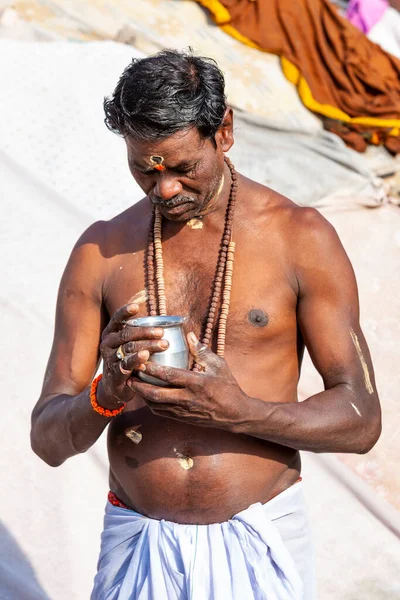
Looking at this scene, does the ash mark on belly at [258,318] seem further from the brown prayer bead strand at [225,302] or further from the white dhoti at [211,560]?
the white dhoti at [211,560]

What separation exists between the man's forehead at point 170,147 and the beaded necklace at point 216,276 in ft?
0.81

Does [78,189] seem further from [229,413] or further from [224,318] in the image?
[229,413]

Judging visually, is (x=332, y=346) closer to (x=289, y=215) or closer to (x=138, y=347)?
(x=289, y=215)

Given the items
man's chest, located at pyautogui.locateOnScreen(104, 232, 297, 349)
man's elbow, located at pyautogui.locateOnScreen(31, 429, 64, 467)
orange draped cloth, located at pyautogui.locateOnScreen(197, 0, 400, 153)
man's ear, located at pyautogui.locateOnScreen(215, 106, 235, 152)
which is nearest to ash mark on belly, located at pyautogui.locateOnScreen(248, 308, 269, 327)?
man's chest, located at pyautogui.locateOnScreen(104, 232, 297, 349)

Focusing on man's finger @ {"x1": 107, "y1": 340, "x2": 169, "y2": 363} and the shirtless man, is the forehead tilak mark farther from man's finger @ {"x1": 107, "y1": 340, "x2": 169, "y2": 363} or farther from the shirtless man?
man's finger @ {"x1": 107, "y1": 340, "x2": 169, "y2": 363}

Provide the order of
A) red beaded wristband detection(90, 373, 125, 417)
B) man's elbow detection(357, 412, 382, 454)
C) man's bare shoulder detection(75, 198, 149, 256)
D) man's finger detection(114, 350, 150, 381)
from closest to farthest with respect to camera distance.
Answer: man's finger detection(114, 350, 150, 381)
red beaded wristband detection(90, 373, 125, 417)
man's elbow detection(357, 412, 382, 454)
man's bare shoulder detection(75, 198, 149, 256)

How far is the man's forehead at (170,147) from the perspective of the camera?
2.44 metres

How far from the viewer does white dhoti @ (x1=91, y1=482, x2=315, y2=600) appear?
8.00 feet

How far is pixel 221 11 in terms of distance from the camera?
7.61 metres

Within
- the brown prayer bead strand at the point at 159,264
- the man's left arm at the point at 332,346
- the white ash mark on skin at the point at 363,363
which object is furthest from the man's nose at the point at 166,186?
the white ash mark on skin at the point at 363,363

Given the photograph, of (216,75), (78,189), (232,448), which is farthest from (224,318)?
(78,189)

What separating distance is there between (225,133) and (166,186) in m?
0.27

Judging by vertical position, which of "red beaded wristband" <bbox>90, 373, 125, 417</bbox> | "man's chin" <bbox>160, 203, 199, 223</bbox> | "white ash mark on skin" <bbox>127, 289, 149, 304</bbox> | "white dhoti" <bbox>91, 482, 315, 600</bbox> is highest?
"man's chin" <bbox>160, 203, 199, 223</bbox>

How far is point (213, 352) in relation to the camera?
7.88 feet
